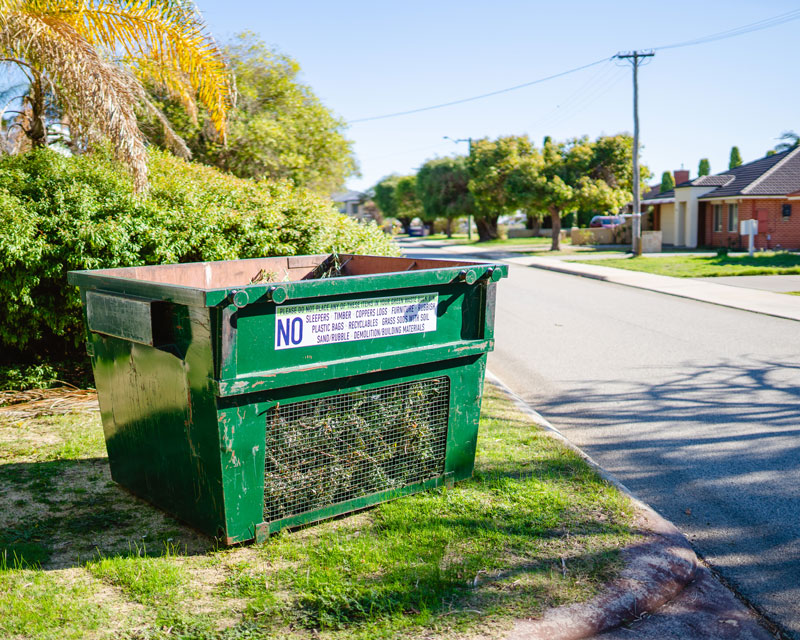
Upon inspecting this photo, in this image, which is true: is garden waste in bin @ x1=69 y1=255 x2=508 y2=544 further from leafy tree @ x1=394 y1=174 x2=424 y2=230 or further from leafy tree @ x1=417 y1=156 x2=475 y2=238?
leafy tree @ x1=394 y1=174 x2=424 y2=230

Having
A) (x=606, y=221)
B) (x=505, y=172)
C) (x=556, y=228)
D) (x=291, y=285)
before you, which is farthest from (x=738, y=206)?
(x=291, y=285)

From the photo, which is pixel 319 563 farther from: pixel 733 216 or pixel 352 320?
pixel 733 216

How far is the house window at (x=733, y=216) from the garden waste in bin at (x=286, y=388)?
1313 inches

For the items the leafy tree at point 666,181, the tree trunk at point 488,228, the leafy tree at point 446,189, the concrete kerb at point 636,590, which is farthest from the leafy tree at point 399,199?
the concrete kerb at point 636,590

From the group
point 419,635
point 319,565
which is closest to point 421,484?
point 319,565

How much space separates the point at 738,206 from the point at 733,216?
1163 mm

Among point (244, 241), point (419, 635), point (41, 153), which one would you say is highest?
point (41, 153)

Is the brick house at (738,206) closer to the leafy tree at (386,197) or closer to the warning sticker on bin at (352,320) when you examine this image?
the warning sticker on bin at (352,320)

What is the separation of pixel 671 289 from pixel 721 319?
498 centimetres

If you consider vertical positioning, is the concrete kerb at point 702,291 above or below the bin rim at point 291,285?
below

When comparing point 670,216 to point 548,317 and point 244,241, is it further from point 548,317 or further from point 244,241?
point 244,241

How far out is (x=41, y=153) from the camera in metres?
7.53

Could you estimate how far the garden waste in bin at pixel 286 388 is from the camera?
137 inches

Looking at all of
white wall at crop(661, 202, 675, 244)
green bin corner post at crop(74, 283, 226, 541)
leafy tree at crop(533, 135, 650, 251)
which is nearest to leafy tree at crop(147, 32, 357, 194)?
green bin corner post at crop(74, 283, 226, 541)
